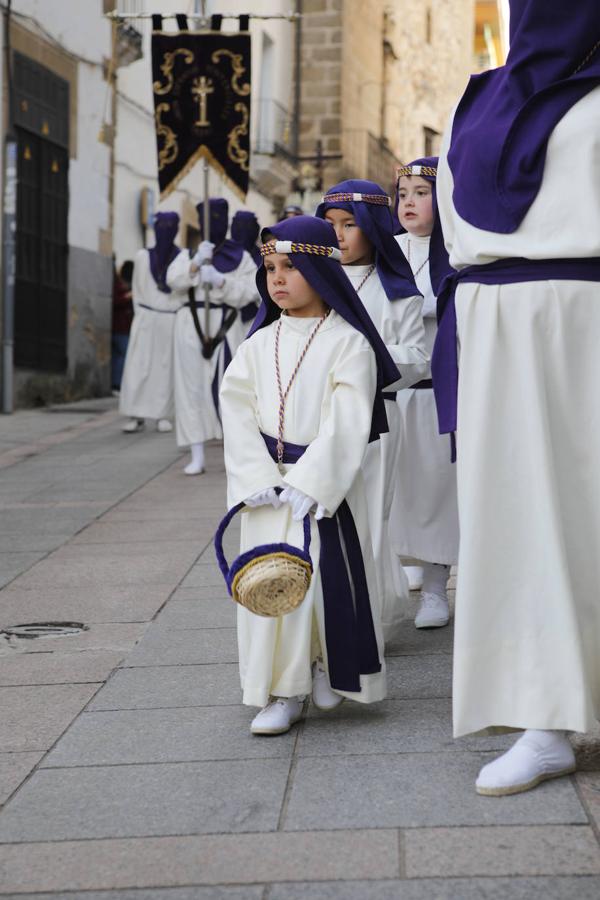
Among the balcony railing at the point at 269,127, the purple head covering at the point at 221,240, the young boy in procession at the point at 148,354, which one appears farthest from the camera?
the balcony railing at the point at 269,127

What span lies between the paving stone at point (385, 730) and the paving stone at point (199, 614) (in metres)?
1.21

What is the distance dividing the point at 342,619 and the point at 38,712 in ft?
3.23

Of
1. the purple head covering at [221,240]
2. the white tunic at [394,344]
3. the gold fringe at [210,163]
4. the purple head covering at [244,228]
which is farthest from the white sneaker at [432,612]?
the purple head covering at [244,228]

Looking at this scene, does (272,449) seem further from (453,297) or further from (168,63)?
(168,63)

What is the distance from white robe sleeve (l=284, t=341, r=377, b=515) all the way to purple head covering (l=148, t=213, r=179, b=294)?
856cm

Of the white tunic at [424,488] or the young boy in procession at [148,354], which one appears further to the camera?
the young boy in procession at [148,354]

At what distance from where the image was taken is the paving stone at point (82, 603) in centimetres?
586

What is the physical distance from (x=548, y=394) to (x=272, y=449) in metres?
0.94

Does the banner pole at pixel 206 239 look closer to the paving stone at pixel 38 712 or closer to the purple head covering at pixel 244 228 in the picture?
the purple head covering at pixel 244 228

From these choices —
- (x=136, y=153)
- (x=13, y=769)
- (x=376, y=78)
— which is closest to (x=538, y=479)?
(x=13, y=769)

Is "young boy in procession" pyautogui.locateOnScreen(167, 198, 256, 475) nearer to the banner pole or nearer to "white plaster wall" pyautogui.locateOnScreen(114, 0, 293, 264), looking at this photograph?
the banner pole

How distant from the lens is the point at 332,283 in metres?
4.33

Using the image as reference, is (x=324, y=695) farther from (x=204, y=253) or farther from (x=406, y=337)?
(x=204, y=253)

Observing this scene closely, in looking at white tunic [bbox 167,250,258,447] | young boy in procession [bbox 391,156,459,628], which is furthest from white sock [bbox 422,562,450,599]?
white tunic [bbox 167,250,258,447]
